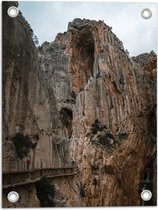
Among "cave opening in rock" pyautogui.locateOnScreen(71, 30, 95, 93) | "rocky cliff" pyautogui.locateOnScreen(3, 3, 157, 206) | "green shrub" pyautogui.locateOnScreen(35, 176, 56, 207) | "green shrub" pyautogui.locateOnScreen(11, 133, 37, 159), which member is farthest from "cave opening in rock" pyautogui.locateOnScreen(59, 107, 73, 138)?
"green shrub" pyautogui.locateOnScreen(11, 133, 37, 159)

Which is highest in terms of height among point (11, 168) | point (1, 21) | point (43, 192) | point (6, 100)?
point (1, 21)

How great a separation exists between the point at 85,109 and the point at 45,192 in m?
12.9

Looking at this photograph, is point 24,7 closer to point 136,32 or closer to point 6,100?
point 6,100

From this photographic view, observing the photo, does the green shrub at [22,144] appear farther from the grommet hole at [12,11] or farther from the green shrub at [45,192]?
the grommet hole at [12,11]

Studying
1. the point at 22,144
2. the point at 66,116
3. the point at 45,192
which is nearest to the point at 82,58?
the point at 66,116

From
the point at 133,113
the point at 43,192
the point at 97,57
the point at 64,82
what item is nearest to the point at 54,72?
the point at 64,82

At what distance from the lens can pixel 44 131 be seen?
887 cm

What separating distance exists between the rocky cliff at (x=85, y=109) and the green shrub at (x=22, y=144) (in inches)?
4.1

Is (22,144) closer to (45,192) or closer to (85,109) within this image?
(45,192)

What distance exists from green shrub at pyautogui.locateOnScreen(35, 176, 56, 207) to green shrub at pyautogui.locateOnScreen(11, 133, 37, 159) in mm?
631

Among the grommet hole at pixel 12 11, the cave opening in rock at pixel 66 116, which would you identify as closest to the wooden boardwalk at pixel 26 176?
the grommet hole at pixel 12 11

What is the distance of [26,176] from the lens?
6961 millimetres

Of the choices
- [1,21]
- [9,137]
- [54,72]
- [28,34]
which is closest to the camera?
[1,21]

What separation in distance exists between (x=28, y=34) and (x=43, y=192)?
316 cm
